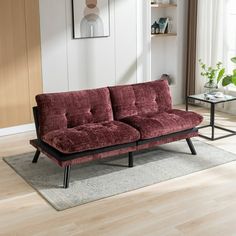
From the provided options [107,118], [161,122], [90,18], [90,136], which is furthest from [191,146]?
[90,18]

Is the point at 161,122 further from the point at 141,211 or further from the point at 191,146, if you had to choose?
the point at 141,211

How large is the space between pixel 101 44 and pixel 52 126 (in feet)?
6.23

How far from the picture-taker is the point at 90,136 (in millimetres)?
3875

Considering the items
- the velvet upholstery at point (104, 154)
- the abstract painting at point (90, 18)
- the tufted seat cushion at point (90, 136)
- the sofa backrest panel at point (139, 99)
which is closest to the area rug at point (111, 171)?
the velvet upholstery at point (104, 154)

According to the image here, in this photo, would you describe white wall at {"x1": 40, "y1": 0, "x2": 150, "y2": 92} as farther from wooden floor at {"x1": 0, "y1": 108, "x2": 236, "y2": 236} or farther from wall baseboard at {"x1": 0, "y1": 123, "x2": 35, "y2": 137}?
wooden floor at {"x1": 0, "y1": 108, "x2": 236, "y2": 236}

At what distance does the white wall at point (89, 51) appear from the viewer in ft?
17.4

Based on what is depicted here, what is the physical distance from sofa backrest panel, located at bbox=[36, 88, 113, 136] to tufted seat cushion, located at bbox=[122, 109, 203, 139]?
0.85ft

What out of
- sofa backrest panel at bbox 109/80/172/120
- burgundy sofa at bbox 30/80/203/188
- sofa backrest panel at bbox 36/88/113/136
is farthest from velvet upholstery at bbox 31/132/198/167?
sofa backrest panel at bbox 109/80/172/120

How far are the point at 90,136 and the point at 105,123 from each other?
1.37ft

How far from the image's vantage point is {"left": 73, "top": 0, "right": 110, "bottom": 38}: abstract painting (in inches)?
213

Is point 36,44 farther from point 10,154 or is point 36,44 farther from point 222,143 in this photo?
point 222,143

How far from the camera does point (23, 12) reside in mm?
5070

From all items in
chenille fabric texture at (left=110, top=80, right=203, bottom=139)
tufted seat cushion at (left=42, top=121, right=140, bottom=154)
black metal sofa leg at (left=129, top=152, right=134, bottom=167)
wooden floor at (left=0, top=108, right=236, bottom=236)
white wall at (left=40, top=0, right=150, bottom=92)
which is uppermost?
white wall at (left=40, top=0, right=150, bottom=92)

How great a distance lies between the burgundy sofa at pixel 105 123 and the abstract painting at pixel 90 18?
1.27 metres
